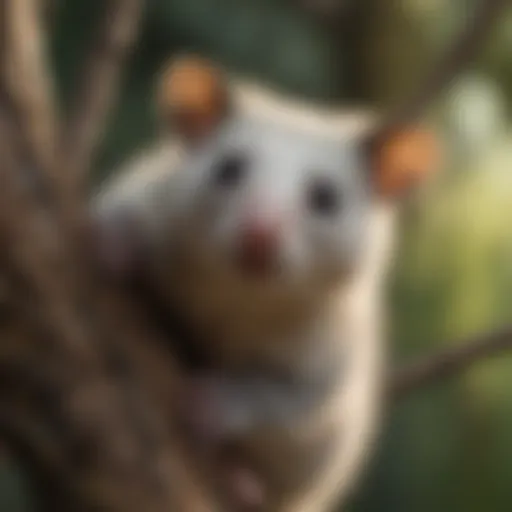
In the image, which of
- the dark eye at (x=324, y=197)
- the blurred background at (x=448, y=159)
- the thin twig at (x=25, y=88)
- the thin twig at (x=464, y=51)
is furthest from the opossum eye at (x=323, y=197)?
the blurred background at (x=448, y=159)

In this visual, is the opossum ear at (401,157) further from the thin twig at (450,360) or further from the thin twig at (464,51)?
the thin twig at (450,360)

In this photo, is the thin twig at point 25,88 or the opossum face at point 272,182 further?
the opossum face at point 272,182

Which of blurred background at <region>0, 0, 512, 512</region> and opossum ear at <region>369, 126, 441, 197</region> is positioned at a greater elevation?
blurred background at <region>0, 0, 512, 512</region>

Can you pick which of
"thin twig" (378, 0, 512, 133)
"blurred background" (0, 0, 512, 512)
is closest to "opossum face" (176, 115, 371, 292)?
"thin twig" (378, 0, 512, 133)

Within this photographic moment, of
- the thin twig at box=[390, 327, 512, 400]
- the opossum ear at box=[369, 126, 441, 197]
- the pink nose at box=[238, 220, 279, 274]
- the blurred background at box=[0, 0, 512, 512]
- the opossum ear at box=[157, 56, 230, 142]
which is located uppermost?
the blurred background at box=[0, 0, 512, 512]

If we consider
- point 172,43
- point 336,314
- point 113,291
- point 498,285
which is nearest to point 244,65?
point 172,43

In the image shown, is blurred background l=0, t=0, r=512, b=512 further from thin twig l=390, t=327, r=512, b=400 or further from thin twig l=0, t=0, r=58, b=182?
thin twig l=0, t=0, r=58, b=182
